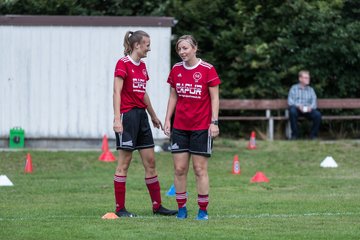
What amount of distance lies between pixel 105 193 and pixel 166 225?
15.1ft

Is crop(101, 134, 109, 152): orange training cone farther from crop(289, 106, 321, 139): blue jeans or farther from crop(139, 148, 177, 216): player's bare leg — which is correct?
crop(139, 148, 177, 216): player's bare leg

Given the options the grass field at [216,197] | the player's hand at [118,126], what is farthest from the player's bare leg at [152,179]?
the player's hand at [118,126]

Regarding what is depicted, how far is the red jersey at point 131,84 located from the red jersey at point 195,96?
56 cm

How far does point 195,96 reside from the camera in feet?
35.6

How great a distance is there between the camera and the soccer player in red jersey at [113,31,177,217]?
36.5ft

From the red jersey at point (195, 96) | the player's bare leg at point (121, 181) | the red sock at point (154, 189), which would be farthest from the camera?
the red sock at point (154, 189)

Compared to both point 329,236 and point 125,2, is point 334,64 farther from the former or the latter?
point 329,236

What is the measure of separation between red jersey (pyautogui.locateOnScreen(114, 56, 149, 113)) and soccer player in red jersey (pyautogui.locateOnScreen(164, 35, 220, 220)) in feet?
1.62

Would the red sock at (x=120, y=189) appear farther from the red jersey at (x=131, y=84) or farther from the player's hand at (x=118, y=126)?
the red jersey at (x=131, y=84)

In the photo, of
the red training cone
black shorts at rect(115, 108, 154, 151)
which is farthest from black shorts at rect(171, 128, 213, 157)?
the red training cone

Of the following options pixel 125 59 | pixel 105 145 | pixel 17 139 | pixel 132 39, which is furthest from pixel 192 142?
pixel 17 139

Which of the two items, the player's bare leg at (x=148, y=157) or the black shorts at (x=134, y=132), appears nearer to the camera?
the black shorts at (x=134, y=132)

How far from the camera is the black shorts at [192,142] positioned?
10844 mm

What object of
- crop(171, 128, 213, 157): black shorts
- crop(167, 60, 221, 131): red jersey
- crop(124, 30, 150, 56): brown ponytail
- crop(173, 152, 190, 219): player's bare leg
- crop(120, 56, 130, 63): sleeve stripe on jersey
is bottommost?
crop(173, 152, 190, 219): player's bare leg
